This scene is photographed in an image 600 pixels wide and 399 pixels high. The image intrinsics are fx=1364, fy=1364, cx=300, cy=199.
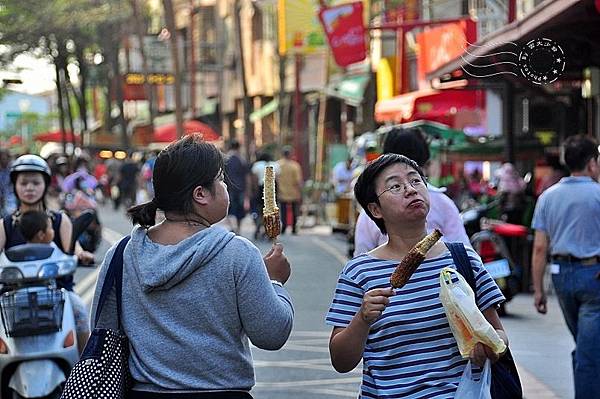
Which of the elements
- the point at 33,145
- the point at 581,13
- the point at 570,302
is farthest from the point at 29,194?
the point at 33,145

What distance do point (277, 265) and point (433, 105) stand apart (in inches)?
833

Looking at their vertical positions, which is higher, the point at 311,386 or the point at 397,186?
the point at 397,186

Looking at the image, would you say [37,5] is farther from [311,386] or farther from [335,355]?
[335,355]

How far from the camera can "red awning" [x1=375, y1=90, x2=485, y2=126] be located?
82.8 feet

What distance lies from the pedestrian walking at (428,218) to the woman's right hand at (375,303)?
7.12ft

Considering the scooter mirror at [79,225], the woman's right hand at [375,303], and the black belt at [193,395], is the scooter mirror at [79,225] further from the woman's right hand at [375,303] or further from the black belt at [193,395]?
the woman's right hand at [375,303]

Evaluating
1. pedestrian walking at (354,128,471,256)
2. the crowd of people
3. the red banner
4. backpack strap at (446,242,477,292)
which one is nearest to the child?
pedestrian walking at (354,128,471,256)

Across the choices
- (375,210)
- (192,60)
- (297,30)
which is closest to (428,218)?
(375,210)

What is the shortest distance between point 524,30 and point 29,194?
606cm

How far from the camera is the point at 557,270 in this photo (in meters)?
8.40

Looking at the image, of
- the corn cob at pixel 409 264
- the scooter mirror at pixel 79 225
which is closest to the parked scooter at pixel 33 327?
the scooter mirror at pixel 79 225

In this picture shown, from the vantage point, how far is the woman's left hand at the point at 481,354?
4.38 m

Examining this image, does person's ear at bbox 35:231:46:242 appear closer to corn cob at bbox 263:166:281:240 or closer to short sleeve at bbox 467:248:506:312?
corn cob at bbox 263:166:281:240

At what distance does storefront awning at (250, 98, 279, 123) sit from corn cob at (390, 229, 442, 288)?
45.3m
